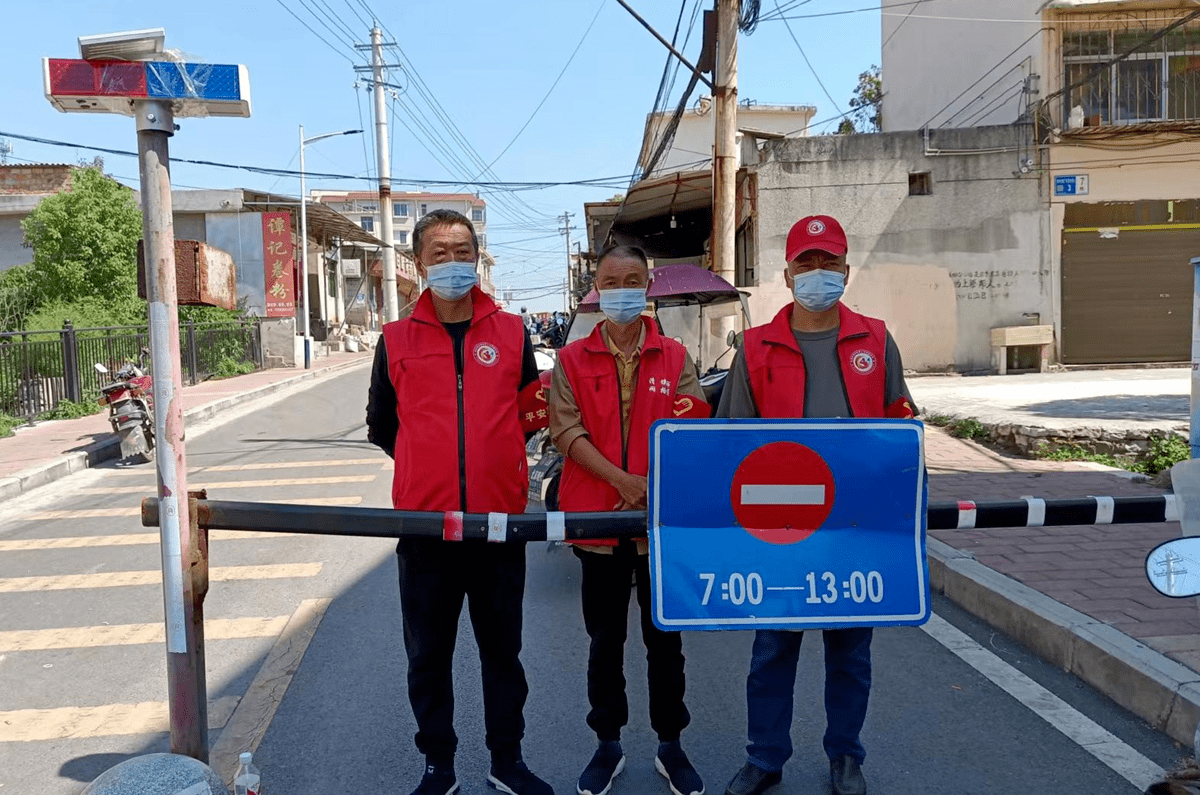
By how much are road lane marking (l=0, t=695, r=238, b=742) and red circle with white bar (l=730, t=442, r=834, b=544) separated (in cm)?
239

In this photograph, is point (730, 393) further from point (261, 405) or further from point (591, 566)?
point (261, 405)

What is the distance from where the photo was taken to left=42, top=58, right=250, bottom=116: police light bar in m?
2.58

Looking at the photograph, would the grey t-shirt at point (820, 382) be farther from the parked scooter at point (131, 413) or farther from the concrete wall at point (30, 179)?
the concrete wall at point (30, 179)

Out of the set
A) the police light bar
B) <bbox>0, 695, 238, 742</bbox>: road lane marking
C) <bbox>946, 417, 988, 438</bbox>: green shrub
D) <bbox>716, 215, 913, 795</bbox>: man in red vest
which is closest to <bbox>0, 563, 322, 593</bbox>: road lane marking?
<bbox>0, 695, 238, 742</bbox>: road lane marking

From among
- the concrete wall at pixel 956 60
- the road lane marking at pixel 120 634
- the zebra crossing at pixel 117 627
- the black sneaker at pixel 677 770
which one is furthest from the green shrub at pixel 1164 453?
the concrete wall at pixel 956 60

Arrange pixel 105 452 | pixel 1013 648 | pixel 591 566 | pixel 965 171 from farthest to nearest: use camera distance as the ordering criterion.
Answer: pixel 965 171
pixel 105 452
pixel 1013 648
pixel 591 566

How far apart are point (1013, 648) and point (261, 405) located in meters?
15.7

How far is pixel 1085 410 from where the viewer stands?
422 inches

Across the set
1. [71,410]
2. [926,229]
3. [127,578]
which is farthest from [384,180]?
[127,578]

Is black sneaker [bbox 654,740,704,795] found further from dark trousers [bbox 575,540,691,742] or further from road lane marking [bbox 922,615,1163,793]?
road lane marking [bbox 922,615,1163,793]

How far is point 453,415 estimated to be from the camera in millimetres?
2951

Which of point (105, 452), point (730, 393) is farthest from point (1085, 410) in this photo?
point (105, 452)

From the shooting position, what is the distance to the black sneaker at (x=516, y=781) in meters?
3.06

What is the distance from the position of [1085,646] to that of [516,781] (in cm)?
248
